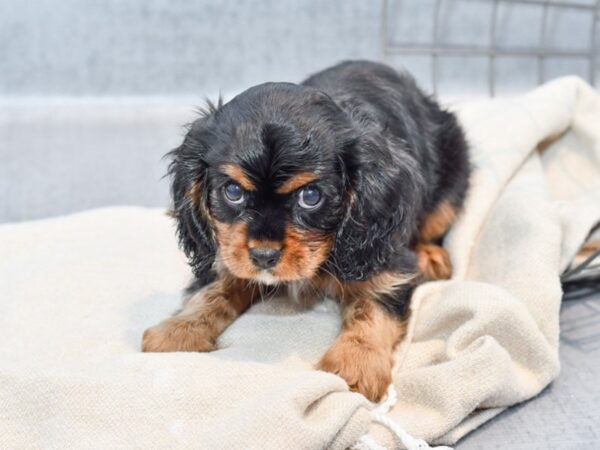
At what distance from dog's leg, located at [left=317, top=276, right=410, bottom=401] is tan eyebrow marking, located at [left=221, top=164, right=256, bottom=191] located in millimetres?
557

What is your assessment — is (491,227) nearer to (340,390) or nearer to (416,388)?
(416,388)

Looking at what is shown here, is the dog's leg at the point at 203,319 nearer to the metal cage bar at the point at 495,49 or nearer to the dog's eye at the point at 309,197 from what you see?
the dog's eye at the point at 309,197

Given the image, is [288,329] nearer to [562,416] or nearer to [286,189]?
[286,189]

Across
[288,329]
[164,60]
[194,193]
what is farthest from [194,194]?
[164,60]

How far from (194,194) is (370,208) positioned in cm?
53

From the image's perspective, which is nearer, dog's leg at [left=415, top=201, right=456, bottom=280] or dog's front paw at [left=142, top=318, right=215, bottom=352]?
dog's front paw at [left=142, top=318, right=215, bottom=352]

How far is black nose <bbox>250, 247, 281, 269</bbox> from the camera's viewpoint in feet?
6.41

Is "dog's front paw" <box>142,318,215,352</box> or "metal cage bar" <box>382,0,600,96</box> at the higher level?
"metal cage bar" <box>382,0,600,96</box>

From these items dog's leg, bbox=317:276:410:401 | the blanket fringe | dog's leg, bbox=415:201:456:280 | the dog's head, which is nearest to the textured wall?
dog's leg, bbox=415:201:456:280

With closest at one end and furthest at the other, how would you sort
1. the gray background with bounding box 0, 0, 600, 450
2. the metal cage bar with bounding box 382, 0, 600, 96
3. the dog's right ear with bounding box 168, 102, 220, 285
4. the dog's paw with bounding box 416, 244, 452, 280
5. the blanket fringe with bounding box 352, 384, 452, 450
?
the blanket fringe with bounding box 352, 384, 452, 450, the dog's right ear with bounding box 168, 102, 220, 285, the dog's paw with bounding box 416, 244, 452, 280, the gray background with bounding box 0, 0, 600, 450, the metal cage bar with bounding box 382, 0, 600, 96

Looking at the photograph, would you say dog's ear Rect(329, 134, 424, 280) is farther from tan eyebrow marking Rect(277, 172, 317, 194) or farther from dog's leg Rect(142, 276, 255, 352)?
dog's leg Rect(142, 276, 255, 352)

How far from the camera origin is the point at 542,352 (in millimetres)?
2236

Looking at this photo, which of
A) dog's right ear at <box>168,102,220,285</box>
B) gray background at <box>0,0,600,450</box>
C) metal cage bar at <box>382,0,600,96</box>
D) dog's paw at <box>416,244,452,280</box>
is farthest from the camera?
metal cage bar at <box>382,0,600,96</box>

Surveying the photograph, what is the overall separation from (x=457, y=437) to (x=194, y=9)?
314 cm
